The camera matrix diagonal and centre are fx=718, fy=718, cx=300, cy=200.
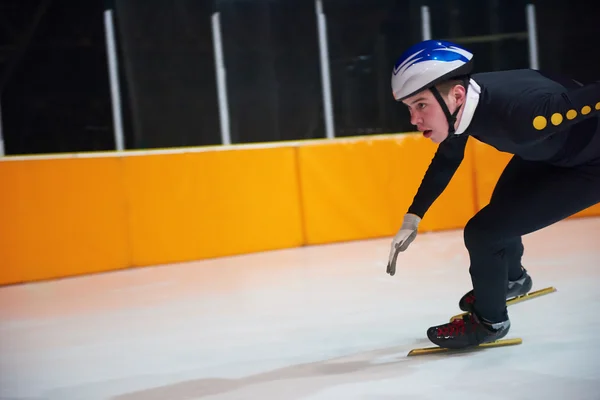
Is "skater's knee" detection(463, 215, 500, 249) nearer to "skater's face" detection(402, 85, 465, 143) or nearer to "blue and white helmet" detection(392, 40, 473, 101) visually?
"skater's face" detection(402, 85, 465, 143)

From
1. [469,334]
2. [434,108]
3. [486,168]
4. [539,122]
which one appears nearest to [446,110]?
[434,108]

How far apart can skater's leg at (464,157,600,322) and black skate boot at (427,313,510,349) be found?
0.11ft

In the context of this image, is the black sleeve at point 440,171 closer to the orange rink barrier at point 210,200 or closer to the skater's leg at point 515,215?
the skater's leg at point 515,215

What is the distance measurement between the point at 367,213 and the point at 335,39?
Answer: 148 inches

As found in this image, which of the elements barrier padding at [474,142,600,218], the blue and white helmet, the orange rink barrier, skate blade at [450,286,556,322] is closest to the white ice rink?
skate blade at [450,286,556,322]

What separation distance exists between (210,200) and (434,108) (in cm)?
437

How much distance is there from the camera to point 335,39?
32.9 ft

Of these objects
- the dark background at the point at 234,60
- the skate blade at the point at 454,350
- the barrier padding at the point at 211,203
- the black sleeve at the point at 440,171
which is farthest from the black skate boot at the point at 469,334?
the dark background at the point at 234,60

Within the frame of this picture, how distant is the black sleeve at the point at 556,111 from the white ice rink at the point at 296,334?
0.81 meters

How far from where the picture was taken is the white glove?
2805 millimetres

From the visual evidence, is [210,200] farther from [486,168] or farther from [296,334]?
[296,334]

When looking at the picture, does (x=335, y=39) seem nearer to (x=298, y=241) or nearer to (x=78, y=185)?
(x=298, y=241)

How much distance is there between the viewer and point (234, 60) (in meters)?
9.74

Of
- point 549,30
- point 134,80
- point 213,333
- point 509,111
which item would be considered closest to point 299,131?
point 134,80
